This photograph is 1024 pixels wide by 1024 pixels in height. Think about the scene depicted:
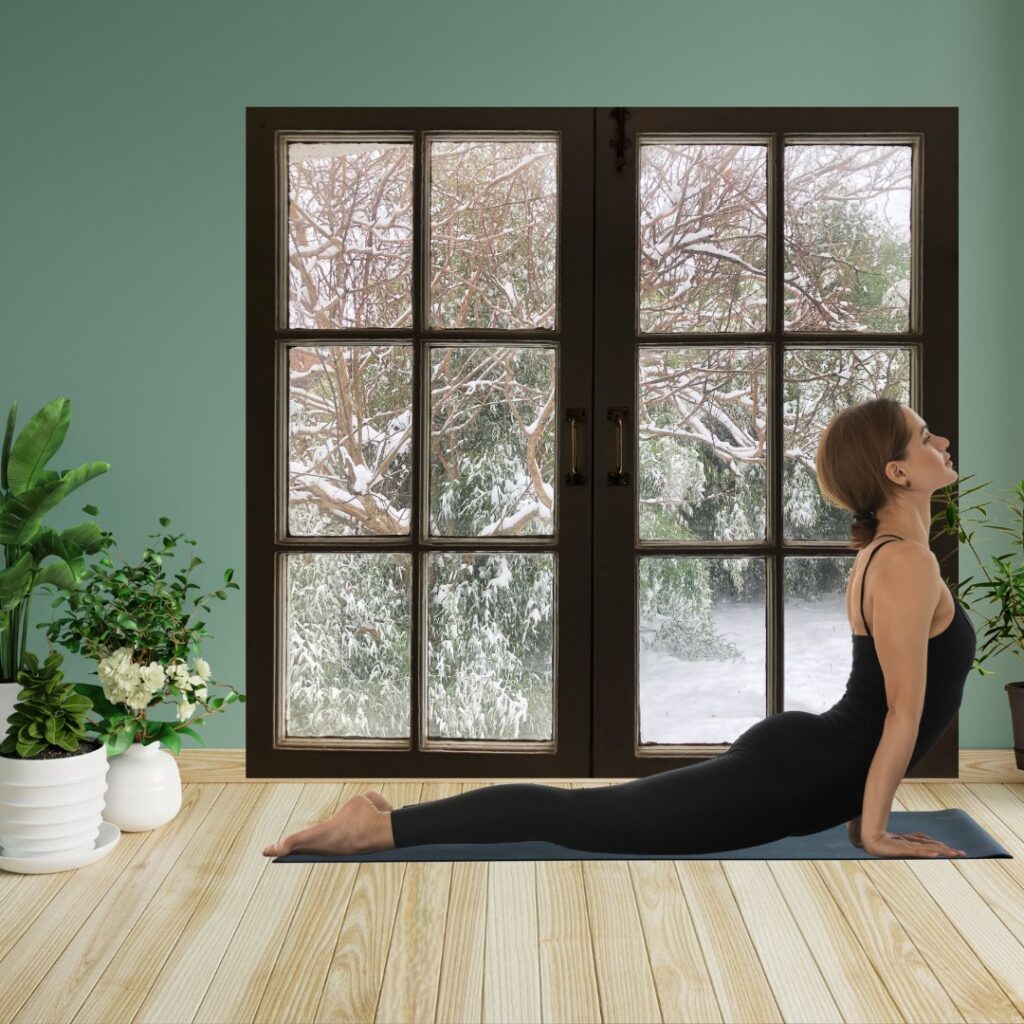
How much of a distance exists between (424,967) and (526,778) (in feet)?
3.82

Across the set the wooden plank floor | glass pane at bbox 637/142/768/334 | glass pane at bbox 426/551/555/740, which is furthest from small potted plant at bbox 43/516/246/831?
glass pane at bbox 637/142/768/334

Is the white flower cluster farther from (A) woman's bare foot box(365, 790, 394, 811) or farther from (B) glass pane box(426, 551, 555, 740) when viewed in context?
(B) glass pane box(426, 551, 555, 740)

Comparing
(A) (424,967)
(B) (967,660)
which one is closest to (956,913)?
(B) (967,660)

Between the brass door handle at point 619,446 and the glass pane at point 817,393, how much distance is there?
0.48m

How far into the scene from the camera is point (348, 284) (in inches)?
127

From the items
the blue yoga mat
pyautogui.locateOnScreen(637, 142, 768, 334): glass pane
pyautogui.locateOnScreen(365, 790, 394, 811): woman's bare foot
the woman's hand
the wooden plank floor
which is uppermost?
pyautogui.locateOnScreen(637, 142, 768, 334): glass pane

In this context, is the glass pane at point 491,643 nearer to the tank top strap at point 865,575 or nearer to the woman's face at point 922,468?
the tank top strap at point 865,575

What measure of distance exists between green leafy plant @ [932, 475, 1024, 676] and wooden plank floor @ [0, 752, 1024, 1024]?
22.2 inches

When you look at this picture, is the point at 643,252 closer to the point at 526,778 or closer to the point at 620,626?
the point at 620,626

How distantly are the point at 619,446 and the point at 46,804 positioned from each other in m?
1.79

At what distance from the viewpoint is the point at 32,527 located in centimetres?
282

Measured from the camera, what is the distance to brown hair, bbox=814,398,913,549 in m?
2.69

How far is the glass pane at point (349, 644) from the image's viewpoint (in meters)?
3.26

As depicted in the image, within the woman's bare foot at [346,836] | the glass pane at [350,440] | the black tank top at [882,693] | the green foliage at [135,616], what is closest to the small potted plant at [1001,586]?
the black tank top at [882,693]
